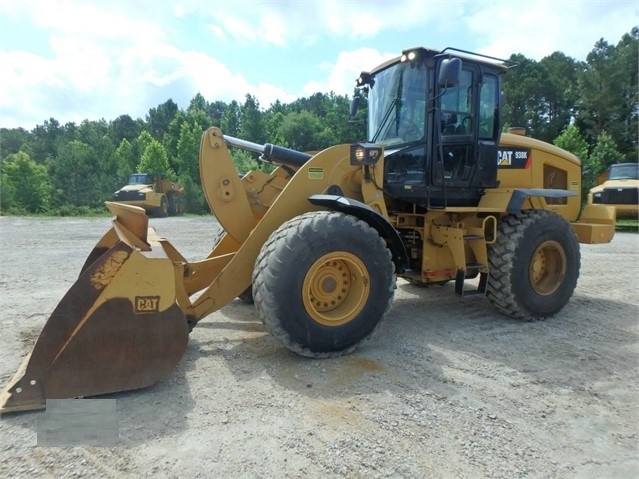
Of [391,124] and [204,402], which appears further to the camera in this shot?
[391,124]

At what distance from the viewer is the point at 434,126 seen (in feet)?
16.0

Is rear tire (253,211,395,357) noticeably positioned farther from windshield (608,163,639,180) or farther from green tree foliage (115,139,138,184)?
→ green tree foliage (115,139,138,184)

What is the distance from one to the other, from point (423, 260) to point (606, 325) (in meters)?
2.18

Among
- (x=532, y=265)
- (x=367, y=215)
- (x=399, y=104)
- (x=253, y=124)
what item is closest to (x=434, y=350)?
(x=367, y=215)

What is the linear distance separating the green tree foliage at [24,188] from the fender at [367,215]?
99.5 ft

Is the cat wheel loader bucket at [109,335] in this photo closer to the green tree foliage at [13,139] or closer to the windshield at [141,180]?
the windshield at [141,180]

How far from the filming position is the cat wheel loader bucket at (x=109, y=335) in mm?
2926

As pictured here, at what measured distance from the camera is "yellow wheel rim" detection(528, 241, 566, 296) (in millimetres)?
5402

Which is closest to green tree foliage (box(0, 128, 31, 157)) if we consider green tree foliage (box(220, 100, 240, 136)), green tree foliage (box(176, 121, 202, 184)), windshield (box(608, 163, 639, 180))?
green tree foliage (box(220, 100, 240, 136))

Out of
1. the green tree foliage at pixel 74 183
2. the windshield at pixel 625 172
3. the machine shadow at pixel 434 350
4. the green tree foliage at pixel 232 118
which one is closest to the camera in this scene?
the machine shadow at pixel 434 350

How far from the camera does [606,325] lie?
5195mm

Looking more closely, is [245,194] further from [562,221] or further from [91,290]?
[562,221]

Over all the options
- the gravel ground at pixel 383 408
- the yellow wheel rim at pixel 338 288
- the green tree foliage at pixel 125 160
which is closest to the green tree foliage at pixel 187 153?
the green tree foliage at pixel 125 160

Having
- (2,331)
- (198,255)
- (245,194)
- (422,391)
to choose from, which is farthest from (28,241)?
(422,391)
